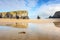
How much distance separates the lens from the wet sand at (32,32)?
61.5 inches

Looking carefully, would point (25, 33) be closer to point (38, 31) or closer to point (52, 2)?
point (38, 31)

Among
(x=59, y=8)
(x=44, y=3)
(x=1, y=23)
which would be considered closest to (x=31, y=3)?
(x=44, y=3)

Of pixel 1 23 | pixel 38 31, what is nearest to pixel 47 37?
pixel 38 31

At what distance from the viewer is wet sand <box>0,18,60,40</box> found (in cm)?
156

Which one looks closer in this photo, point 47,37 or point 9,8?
point 47,37

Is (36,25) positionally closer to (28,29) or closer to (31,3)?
(28,29)

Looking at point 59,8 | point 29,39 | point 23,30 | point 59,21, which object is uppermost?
point 59,8

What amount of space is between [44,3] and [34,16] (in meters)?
0.24

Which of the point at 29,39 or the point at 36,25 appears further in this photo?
the point at 36,25

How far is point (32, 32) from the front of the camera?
1638 mm

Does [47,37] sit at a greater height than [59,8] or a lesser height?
lesser

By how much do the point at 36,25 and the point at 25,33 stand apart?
0.67 feet

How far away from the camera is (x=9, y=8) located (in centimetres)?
169

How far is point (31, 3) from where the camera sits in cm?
168
